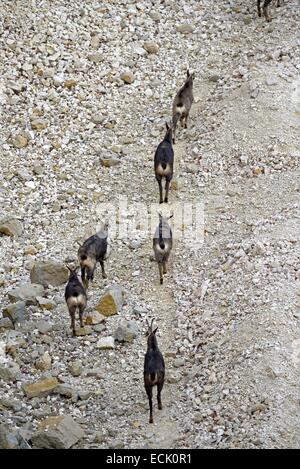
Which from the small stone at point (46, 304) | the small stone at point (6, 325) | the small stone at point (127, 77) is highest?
the small stone at point (127, 77)

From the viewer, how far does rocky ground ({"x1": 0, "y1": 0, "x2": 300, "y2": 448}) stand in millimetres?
13461

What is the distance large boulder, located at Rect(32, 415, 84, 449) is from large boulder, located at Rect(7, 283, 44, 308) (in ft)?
9.70

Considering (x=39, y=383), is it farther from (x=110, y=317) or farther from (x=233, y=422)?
(x=233, y=422)

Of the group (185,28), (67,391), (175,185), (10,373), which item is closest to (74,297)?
(10,373)

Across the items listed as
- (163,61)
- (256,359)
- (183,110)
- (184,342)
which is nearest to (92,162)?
(183,110)

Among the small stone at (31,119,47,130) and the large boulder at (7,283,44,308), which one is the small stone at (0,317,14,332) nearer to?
the large boulder at (7,283,44,308)

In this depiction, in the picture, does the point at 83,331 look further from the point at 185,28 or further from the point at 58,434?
the point at 185,28

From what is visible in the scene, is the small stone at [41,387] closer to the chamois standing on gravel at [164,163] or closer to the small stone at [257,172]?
the chamois standing on gravel at [164,163]

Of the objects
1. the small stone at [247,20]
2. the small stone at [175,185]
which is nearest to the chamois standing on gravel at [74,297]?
the small stone at [175,185]

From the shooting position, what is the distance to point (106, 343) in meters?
14.9

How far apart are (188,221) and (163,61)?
5.45 meters

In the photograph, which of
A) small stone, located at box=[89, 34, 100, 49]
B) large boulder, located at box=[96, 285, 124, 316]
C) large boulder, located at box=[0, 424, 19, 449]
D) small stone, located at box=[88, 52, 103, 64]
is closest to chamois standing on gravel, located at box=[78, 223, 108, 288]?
large boulder, located at box=[96, 285, 124, 316]

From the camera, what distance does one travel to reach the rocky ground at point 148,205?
44.2ft

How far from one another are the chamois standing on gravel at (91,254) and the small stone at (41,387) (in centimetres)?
233
